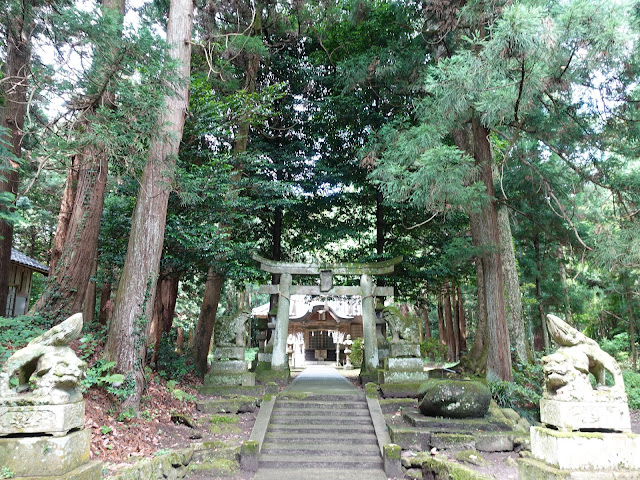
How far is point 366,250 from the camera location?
1435 cm

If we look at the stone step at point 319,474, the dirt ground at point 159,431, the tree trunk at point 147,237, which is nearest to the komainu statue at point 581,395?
the dirt ground at point 159,431

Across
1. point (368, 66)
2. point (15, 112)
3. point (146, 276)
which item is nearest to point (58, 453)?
point (146, 276)

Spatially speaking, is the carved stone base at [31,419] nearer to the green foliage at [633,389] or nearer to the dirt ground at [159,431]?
the dirt ground at [159,431]

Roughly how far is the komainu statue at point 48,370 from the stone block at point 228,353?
18.2 ft

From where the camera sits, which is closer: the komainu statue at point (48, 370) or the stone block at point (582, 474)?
the komainu statue at point (48, 370)

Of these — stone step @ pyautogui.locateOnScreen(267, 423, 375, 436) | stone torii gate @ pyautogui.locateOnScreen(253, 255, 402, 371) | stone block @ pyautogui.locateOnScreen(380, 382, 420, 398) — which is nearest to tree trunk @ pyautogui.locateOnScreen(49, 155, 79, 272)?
stone torii gate @ pyautogui.locateOnScreen(253, 255, 402, 371)

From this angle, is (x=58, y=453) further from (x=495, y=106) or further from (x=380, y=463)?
(x=495, y=106)

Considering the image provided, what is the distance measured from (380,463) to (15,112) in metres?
10.2

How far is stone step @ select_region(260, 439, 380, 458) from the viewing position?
6496 mm

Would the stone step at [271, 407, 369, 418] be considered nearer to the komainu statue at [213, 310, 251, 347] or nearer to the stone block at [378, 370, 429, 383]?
the stone block at [378, 370, 429, 383]

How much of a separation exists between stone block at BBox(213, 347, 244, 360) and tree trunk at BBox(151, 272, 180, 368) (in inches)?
60.3

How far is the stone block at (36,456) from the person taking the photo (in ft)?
10.7

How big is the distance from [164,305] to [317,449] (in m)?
6.44

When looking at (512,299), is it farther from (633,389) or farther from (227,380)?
(227,380)
